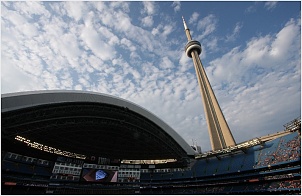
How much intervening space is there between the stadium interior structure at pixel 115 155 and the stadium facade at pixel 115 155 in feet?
0.53

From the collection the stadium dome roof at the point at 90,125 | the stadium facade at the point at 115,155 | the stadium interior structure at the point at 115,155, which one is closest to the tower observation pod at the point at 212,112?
the stadium facade at the point at 115,155

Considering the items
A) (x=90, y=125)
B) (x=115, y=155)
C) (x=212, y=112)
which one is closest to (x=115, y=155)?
(x=115, y=155)

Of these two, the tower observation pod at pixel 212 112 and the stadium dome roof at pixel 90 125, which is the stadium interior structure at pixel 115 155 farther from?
the tower observation pod at pixel 212 112

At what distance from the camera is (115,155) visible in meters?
57.9

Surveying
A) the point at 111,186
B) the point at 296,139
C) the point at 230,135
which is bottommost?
the point at 111,186

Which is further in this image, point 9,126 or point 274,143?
point 274,143

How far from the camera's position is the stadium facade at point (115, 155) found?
36.3 m

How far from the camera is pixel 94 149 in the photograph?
177 feet

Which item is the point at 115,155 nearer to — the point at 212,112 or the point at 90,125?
the point at 90,125

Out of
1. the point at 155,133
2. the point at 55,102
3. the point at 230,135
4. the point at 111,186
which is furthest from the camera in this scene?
the point at 230,135

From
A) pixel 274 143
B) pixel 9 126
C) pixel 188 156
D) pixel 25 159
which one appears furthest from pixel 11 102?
pixel 274 143

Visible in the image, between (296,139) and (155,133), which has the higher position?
(155,133)

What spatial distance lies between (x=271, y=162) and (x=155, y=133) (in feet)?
87.6

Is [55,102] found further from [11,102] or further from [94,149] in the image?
[94,149]
